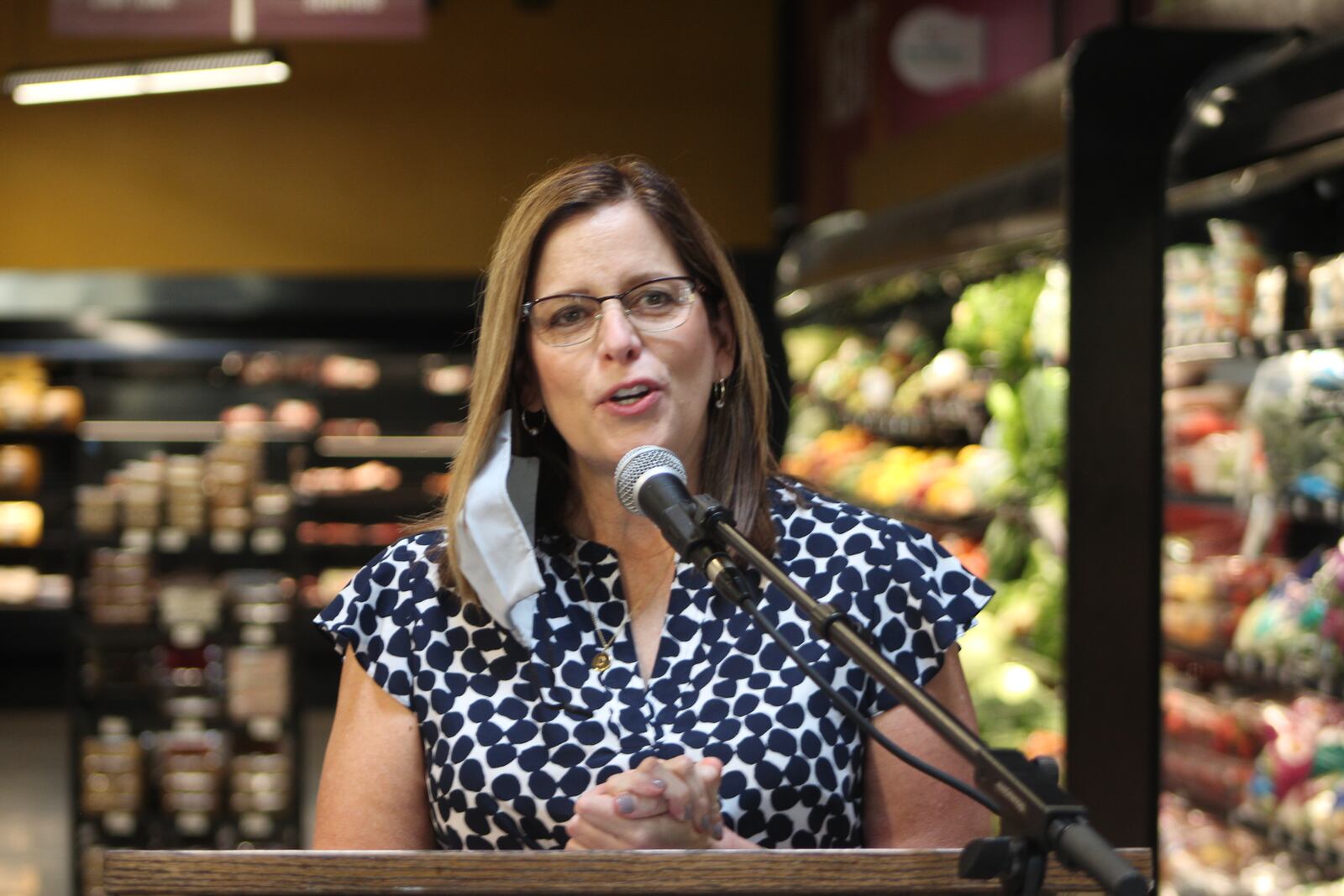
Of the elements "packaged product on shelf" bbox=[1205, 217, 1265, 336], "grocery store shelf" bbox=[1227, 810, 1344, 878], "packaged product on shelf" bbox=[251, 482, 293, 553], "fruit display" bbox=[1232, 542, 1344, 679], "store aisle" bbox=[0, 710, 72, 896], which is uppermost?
"packaged product on shelf" bbox=[1205, 217, 1265, 336]

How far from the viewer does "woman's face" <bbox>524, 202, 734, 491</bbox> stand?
1.66 meters

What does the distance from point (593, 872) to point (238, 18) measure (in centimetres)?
494

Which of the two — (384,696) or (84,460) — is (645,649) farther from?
(84,460)

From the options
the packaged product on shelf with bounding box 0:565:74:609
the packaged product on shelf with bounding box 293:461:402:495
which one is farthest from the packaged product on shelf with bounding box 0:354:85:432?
the packaged product on shelf with bounding box 293:461:402:495

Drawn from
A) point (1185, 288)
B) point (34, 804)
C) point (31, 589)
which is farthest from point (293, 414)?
point (1185, 288)

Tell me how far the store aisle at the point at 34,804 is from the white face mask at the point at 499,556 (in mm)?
4888

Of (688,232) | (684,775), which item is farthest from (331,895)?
(688,232)

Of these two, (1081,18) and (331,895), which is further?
(1081,18)

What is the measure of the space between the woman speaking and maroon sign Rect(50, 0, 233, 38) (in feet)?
13.3

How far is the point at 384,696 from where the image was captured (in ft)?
5.67

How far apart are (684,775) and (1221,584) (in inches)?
97.5

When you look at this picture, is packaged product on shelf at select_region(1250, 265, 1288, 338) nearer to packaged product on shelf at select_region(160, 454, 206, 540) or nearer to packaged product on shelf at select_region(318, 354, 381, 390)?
packaged product on shelf at select_region(160, 454, 206, 540)

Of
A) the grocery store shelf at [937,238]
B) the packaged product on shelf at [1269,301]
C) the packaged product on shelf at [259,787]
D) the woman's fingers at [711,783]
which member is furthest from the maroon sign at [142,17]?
the woman's fingers at [711,783]

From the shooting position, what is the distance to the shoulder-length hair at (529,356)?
1.75 m
